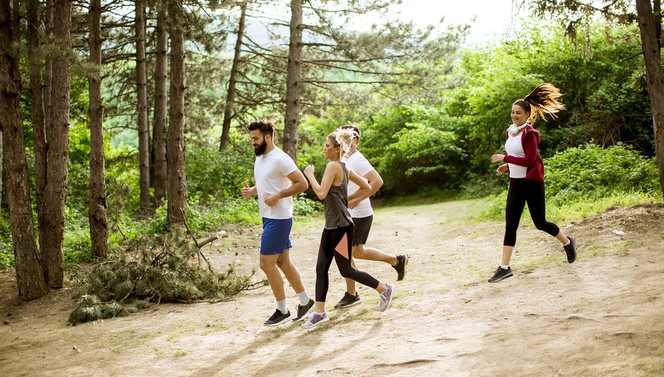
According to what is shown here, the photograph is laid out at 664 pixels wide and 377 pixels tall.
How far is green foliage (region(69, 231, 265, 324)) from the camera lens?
7.40m

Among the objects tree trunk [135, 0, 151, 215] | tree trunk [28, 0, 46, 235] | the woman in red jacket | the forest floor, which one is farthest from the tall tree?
tree trunk [135, 0, 151, 215]

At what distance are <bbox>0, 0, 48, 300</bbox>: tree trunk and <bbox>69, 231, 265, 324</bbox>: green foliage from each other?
0.76m

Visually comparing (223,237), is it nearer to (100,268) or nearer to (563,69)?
(100,268)

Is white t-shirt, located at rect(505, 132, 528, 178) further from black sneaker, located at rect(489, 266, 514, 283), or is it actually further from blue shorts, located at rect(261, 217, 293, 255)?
blue shorts, located at rect(261, 217, 293, 255)

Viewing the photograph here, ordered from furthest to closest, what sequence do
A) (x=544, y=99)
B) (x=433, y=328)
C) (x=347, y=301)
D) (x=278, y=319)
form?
(x=544, y=99)
(x=347, y=301)
(x=278, y=319)
(x=433, y=328)

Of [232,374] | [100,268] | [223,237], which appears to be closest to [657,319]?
[232,374]

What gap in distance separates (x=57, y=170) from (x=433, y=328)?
6284 millimetres

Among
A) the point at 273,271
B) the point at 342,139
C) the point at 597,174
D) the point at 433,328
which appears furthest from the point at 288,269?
the point at 597,174

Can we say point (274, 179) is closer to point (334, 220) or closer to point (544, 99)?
point (334, 220)

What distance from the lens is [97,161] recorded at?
32.3ft

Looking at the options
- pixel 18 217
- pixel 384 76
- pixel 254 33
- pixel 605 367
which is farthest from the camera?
pixel 254 33

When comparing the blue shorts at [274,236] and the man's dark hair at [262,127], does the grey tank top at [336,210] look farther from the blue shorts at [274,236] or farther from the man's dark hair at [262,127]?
the man's dark hair at [262,127]

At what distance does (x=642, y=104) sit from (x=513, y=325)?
13574mm

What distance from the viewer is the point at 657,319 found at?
4188 mm
